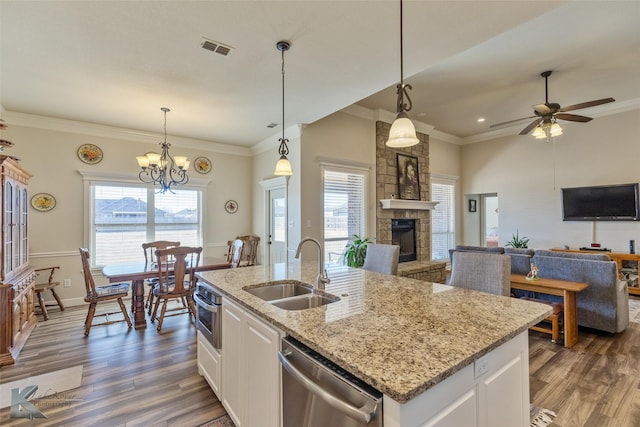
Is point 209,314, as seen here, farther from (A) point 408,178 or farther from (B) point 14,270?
(A) point 408,178

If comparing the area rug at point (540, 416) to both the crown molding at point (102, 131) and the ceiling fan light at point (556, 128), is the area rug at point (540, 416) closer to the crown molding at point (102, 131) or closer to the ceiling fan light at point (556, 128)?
the ceiling fan light at point (556, 128)

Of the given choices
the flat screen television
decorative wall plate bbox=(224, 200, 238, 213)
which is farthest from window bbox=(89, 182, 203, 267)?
the flat screen television

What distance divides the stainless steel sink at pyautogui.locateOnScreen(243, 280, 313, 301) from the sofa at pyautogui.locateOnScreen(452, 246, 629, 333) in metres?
3.14

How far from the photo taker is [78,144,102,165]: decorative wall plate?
4609 mm

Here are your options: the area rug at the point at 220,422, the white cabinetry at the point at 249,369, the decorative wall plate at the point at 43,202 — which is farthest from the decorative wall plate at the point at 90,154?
the area rug at the point at 220,422

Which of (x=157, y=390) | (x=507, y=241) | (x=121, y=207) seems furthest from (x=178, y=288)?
(x=507, y=241)

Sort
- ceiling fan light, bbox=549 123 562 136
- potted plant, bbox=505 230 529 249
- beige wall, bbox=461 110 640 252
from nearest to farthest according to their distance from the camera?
ceiling fan light, bbox=549 123 562 136, beige wall, bbox=461 110 640 252, potted plant, bbox=505 230 529 249

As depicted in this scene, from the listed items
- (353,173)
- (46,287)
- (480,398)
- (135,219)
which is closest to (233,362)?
(480,398)

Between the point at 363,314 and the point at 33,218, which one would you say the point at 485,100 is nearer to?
the point at 363,314

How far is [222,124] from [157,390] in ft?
12.1

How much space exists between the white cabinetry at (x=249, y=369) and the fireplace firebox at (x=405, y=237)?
4.39m

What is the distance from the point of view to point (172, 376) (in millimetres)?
2531

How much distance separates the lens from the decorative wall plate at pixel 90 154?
15.1ft

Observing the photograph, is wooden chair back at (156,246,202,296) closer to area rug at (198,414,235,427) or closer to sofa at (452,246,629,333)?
area rug at (198,414,235,427)
